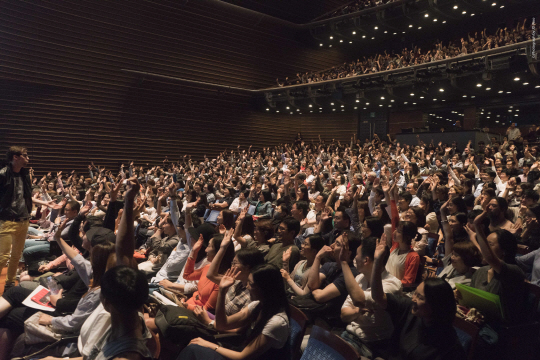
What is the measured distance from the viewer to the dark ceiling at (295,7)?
15.1m

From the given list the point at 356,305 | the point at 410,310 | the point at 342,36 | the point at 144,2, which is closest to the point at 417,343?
the point at 410,310

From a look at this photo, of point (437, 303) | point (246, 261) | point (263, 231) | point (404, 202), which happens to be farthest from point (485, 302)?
point (404, 202)

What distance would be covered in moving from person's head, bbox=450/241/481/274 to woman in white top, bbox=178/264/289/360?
51.1 inches

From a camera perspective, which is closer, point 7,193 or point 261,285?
point 261,285

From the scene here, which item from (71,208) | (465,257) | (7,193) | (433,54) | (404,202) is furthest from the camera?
(433,54)

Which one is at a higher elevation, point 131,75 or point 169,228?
point 131,75

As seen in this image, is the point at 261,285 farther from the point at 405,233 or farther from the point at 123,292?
the point at 405,233

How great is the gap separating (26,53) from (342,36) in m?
10.8

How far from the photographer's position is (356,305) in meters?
1.99

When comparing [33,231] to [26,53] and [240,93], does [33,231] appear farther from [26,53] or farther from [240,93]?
[240,93]

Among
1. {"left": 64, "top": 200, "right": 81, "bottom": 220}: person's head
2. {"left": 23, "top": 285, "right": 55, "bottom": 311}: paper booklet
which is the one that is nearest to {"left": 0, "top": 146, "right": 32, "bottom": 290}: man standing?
{"left": 64, "top": 200, "right": 81, "bottom": 220}: person's head

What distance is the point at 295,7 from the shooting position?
51.9 feet

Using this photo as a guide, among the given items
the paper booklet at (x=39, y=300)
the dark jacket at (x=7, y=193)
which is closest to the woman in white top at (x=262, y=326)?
the paper booklet at (x=39, y=300)

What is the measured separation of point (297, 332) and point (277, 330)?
22 cm
